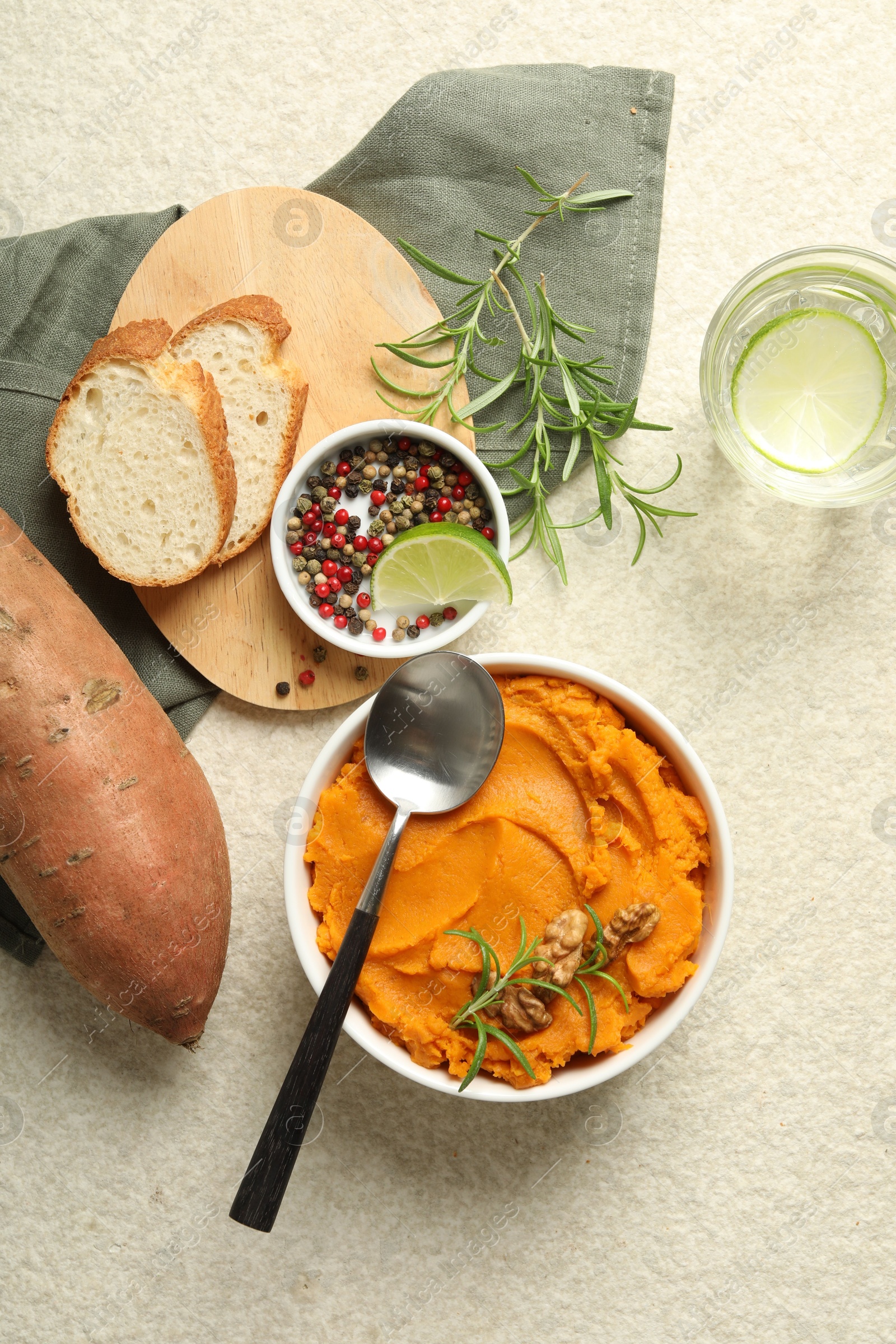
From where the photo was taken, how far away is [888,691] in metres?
1.85

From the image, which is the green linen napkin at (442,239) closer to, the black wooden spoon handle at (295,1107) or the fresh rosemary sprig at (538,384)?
the fresh rosemary sprig at (538,384)

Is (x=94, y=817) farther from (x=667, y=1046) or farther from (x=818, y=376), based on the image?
(x=818, y=376)

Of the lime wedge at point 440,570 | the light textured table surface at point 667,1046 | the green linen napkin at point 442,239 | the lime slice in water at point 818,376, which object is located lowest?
the light textured table surface at point 667,1046

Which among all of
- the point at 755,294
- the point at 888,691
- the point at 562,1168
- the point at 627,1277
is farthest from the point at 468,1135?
the point at 755,294

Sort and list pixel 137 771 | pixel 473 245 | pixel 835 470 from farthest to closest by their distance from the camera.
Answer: pixel 473 245 → pixel 835 470 → pixel 137 771

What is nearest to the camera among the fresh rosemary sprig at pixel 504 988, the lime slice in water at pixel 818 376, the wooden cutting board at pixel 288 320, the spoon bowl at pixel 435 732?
the fresh rosemary sprig at pixel 504 988

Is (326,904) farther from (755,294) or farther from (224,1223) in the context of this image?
(755,294)

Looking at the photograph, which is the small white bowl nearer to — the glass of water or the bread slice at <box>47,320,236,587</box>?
the bread slice at <box>47,320,236,587</box>

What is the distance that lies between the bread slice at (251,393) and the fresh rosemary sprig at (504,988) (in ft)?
2.96

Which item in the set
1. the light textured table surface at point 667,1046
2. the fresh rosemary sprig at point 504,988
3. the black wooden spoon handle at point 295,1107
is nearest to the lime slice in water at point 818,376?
the light textured table surface at point 667,1046

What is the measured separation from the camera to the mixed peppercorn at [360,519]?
1.76 metres

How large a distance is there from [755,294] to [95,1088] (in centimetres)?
206

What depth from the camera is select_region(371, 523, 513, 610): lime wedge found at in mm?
1600

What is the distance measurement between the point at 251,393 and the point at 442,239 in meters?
0.50
